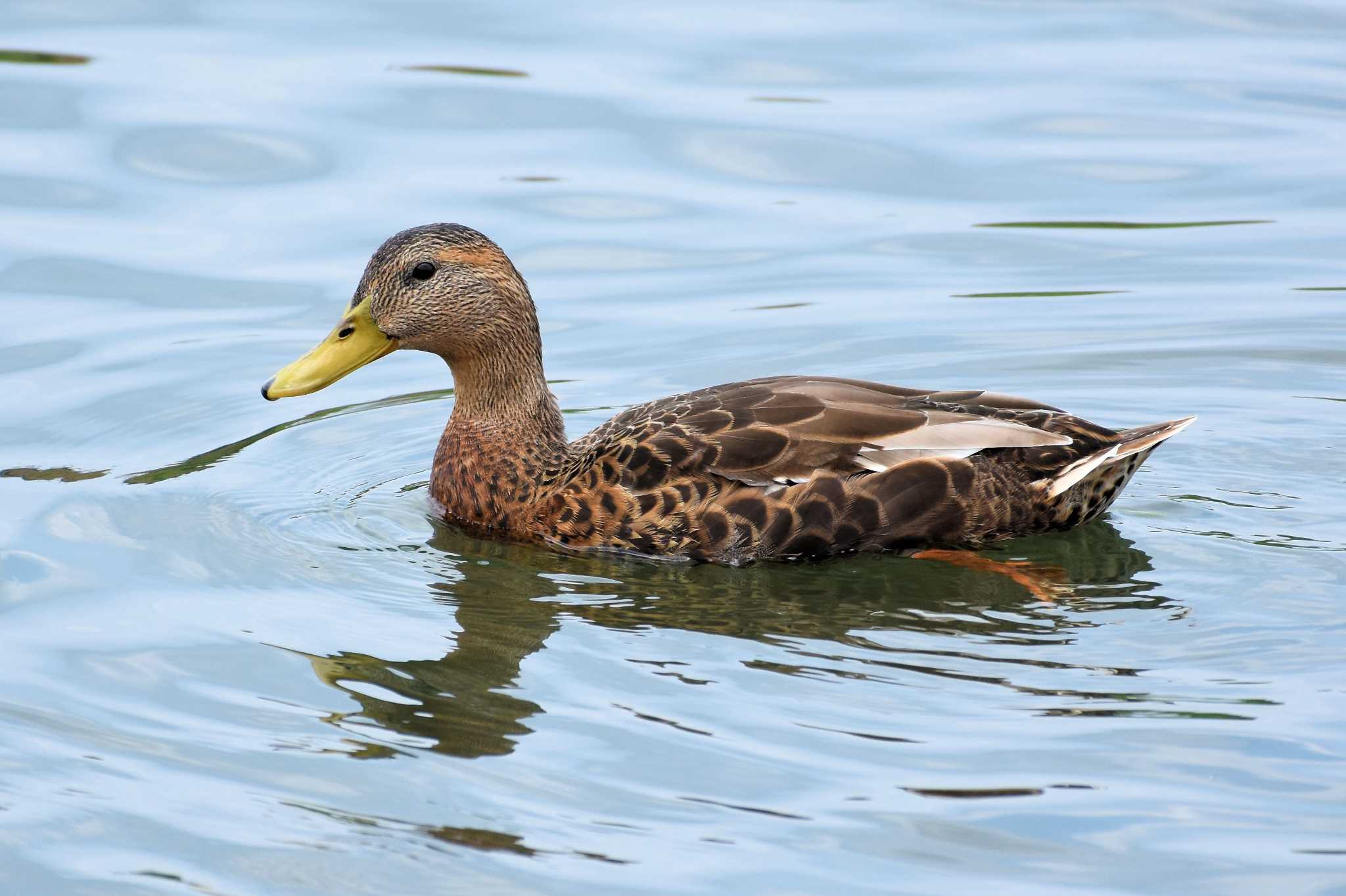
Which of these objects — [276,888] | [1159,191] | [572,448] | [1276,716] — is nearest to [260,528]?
[572,448]

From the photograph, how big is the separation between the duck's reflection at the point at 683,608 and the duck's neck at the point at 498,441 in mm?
224

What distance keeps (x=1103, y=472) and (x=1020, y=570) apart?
0.61 meters

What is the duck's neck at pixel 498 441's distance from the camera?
8.95 m

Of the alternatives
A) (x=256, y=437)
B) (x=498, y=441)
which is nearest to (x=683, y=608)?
(x=498, y=441)

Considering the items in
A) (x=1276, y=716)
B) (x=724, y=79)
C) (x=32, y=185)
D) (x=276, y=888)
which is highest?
(x=724, y=79)

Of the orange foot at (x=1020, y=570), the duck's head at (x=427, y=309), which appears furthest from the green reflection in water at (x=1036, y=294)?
the orange foot at (x=1020, y=570)

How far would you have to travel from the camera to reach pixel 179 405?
34.7 feet

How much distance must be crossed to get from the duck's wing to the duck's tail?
0.16 meters

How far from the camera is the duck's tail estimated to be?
328 inches

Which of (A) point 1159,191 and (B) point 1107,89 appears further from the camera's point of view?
(B) point 1107,89

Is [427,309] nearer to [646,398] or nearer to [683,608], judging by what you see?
[646,398]

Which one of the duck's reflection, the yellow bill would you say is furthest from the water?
the yellow bill

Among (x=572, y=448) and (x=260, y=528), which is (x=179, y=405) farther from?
(x=572, y=448)

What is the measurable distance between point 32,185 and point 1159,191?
7.57m
